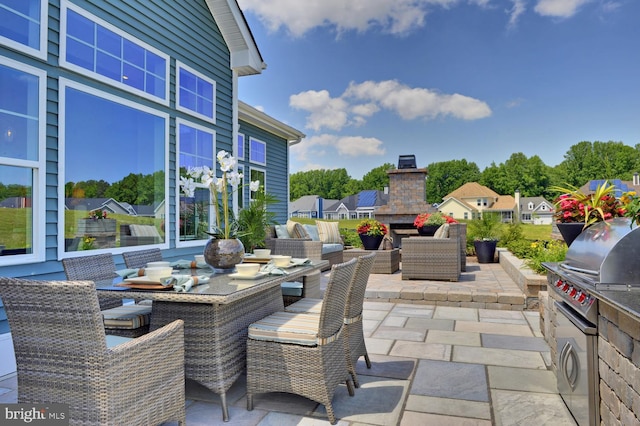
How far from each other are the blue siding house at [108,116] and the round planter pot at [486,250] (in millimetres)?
5258

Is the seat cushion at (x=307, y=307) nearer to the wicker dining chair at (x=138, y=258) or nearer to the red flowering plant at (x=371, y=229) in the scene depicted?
the wicker dining chair at (x=138, y=258)

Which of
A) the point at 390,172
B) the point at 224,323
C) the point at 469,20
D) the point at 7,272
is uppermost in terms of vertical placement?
the point at 469,20

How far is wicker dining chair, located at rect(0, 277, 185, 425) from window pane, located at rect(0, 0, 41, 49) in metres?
2.54

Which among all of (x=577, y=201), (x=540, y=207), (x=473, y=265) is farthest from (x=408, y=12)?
(x=540, y=207)

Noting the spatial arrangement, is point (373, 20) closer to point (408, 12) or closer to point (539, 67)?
point (408, 12)

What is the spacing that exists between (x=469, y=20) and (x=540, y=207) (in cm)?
3870

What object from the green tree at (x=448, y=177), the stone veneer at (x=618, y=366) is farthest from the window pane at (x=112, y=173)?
the green tree at (x=448, y=177)

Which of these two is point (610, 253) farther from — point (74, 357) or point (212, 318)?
point (74, 357)

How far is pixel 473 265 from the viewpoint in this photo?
8102 millimetres

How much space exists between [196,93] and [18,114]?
261cm

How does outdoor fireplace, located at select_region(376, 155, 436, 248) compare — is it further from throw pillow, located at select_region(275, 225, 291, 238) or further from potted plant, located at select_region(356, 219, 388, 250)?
throw pillow, located at select_region(275, 225, 291, 238)

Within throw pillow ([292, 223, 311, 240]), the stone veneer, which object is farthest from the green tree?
the stone veneer

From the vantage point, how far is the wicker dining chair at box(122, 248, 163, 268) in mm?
2998

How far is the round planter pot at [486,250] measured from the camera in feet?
26.9
